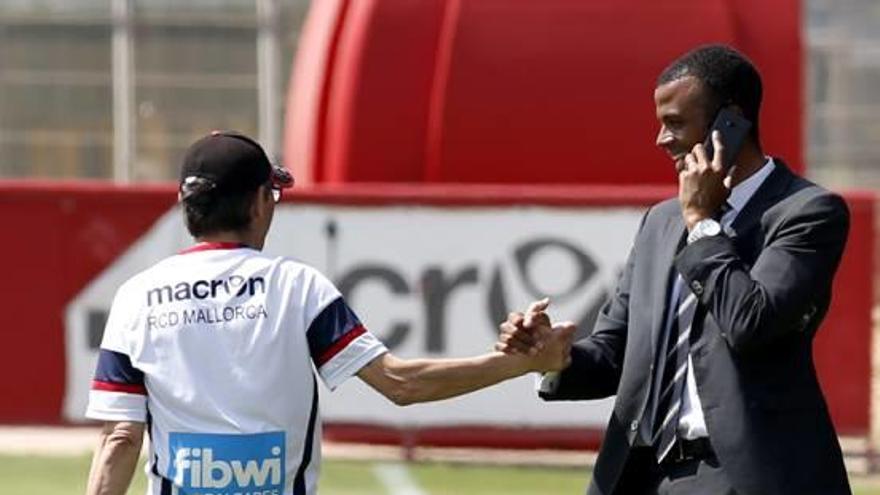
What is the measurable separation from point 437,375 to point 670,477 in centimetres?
61

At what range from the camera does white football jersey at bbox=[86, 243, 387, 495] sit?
219 inches

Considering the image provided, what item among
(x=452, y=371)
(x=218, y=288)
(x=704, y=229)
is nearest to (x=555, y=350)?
(x=452, y=371)

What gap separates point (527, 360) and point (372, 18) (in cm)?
851

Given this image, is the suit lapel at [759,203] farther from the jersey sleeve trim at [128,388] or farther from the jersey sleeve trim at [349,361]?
the jersey sleeve trim at [128,388]

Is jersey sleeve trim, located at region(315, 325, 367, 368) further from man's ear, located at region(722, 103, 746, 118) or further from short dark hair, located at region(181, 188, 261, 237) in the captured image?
man's ear, located at region(722, 103, 746, 118)

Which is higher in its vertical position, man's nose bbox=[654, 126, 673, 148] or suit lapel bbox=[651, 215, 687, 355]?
man's nose bbox=[654, 126, 673, 148]

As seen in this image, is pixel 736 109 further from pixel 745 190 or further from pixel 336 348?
pixel 336 348

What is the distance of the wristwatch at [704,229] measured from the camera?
18.3ft

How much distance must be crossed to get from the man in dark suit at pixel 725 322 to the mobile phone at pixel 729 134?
24 mm

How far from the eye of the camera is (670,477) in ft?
18.7

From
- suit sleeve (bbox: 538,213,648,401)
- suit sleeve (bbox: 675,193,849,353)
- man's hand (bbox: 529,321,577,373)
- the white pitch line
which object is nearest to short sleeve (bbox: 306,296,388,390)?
man's hand (bbox: 529,321,577,373)

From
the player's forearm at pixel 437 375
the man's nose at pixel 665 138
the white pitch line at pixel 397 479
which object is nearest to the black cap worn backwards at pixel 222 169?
the player's forearm at pixel 437 375

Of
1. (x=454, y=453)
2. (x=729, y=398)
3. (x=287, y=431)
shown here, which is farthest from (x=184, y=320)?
(x=454, y=453)

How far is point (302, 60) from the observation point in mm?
16266
